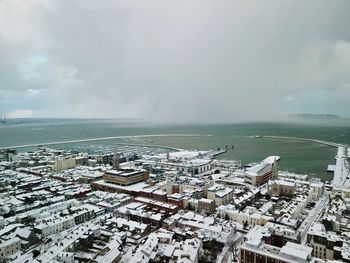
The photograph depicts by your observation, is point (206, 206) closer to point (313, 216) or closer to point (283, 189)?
point (313, 216)

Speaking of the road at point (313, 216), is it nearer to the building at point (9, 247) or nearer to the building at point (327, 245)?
the building at point (327, 245)

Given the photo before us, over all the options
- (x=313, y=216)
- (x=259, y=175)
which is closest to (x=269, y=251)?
(x=313, y=216)

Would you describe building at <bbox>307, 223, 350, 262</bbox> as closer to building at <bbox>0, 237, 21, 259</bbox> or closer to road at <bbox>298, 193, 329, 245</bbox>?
road at <bbox>298, 193, 329, 245</bbox>

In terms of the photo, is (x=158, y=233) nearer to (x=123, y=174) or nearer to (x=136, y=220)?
(x=136, y=220)

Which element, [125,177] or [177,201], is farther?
[125,177]

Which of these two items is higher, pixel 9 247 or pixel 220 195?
pixel 220 195

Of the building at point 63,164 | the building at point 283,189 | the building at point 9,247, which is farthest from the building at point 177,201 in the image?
the building at point 63,164
